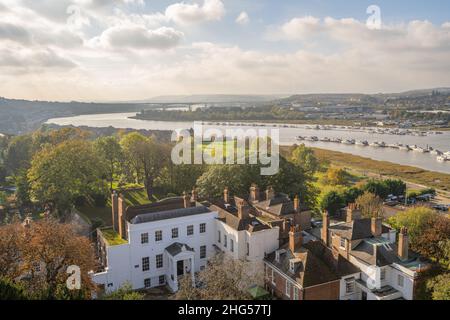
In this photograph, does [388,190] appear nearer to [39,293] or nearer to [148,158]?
[148,158]

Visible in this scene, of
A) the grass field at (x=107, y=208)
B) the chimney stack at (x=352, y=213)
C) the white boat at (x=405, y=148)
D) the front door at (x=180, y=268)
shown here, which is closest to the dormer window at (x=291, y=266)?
the chimney stack at (x=352, y=213)

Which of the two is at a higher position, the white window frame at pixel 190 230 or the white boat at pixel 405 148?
the white window frame at pixel 190 230

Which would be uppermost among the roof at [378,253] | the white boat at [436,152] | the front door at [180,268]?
the roof at [378,253]

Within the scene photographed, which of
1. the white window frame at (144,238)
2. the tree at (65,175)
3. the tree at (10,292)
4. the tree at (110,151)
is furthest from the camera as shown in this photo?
the tree at (110,151)

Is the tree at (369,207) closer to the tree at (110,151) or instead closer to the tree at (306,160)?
the tree at (306,160)
